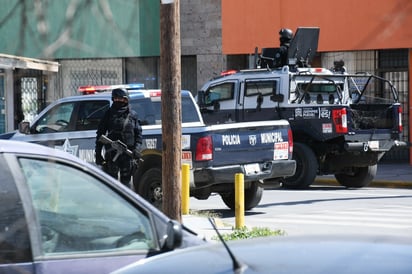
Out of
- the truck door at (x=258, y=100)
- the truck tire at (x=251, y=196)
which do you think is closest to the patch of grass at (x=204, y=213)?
the truck tire at (x=251, y=196)

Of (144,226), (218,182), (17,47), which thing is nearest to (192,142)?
(218,182)

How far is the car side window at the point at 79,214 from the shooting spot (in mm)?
4473

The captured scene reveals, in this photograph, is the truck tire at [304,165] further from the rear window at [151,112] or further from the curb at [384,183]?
the rear window at [151,112]

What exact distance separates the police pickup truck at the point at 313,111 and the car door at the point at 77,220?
12.2 metres

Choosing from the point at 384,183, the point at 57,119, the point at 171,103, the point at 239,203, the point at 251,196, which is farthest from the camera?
the point at 384,183

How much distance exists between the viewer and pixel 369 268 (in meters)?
2.68

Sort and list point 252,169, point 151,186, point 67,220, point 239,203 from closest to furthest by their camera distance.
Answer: point 67,220 → point 239,203 → point 252,169 → point 151,186

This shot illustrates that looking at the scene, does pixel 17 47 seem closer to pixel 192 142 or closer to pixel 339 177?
pixel 192 142

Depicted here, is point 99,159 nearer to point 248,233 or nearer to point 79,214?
point 248,233

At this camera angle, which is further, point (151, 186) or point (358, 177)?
point (358, 177)

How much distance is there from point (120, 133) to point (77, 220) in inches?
296

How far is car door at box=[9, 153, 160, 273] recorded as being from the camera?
4.38 m

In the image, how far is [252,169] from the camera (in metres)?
12.8

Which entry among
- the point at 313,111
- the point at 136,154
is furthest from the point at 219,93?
the point at 136,154
